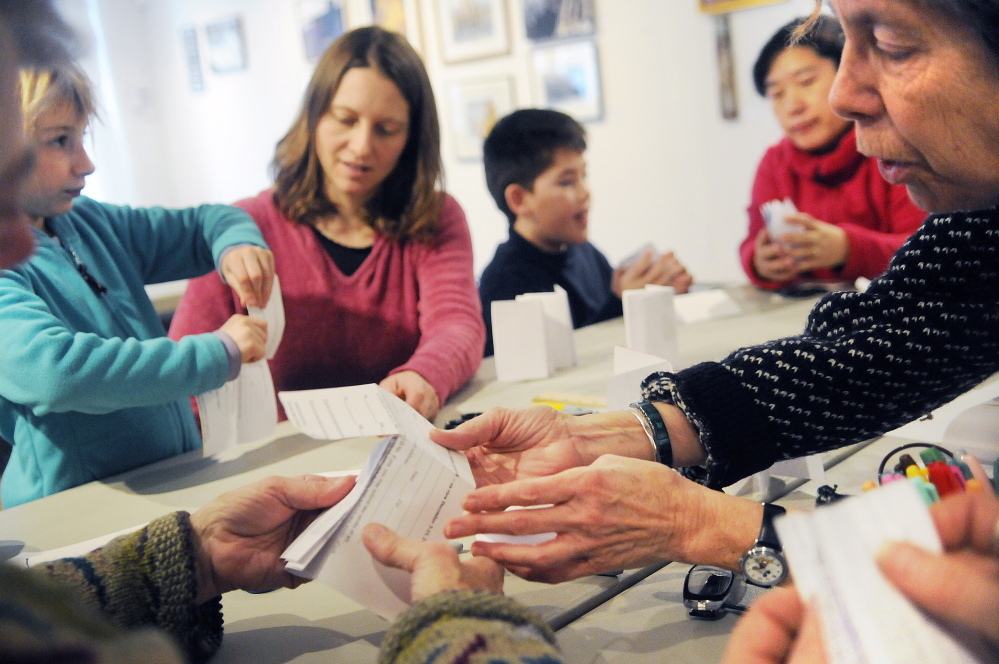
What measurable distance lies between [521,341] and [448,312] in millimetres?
236

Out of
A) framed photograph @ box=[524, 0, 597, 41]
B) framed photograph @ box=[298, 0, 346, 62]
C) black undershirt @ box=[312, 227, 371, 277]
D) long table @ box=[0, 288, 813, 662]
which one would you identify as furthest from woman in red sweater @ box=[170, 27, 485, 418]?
framed photograph @ box=[298, 0, 346, 62]

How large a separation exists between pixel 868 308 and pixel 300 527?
0.83m

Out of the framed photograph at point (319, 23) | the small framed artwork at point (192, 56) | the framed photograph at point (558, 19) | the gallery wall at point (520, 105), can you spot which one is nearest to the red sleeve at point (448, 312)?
the gallery wall at point (520, 105)

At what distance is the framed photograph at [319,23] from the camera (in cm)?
502

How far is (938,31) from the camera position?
881mm

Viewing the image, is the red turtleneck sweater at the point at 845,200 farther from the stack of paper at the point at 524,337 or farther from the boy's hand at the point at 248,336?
the boy's hand at the point at 248,336

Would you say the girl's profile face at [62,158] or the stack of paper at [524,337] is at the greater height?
the girl's profile face at [62,158]

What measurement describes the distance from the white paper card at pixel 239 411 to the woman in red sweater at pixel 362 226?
0.48 metres

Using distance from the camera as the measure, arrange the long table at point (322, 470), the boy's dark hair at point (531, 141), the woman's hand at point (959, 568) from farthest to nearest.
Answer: the boy's dark hair at point (531, 141) → the long table at point (322, 470) → the woman's hand at point (959, 568)

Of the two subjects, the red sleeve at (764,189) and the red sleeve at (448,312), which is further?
the red sleeve at (764,189)

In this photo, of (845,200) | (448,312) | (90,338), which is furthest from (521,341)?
(845,200)

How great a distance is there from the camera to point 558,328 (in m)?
1.78

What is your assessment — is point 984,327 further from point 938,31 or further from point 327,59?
point 327,59

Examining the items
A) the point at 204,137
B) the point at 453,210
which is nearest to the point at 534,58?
the point at 453,210
